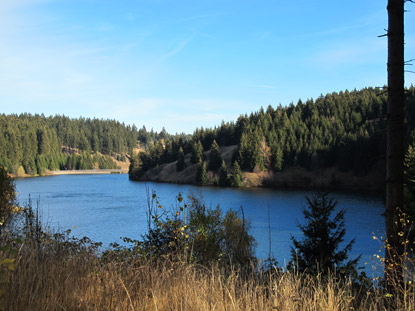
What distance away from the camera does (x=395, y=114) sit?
20.3 ft

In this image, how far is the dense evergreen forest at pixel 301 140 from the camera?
256ft

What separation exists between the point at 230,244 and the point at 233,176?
61.7m

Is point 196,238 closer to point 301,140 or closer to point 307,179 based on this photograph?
point 307,179

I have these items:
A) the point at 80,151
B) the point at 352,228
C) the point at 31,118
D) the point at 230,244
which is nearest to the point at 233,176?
the point at 352,228

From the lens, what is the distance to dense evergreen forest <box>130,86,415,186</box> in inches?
3071

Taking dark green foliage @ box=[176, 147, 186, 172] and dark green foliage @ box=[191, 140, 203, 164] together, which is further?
dark green foliage @ box=[176, 147, 186, 172]

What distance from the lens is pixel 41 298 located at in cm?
351

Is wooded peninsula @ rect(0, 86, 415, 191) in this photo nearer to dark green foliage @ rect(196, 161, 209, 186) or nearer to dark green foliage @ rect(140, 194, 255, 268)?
dark green foliage @ rect(196, 161, 209, 186)

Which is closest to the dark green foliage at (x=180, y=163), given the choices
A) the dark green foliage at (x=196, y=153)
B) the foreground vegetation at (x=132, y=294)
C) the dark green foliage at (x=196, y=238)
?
the dark green foliage at (x=196, y=153)

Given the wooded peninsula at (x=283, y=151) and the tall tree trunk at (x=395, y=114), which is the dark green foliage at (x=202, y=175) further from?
the tall tree trunk at (x=395, y=114)

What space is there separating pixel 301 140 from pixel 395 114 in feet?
273

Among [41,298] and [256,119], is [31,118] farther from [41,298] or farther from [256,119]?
[41,298]

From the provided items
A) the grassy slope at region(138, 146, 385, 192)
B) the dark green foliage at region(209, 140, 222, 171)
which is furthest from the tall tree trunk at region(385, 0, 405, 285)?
the dark green foliage at region(209, 140, 222, 171)

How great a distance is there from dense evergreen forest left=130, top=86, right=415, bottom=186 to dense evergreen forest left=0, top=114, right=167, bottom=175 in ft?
146
